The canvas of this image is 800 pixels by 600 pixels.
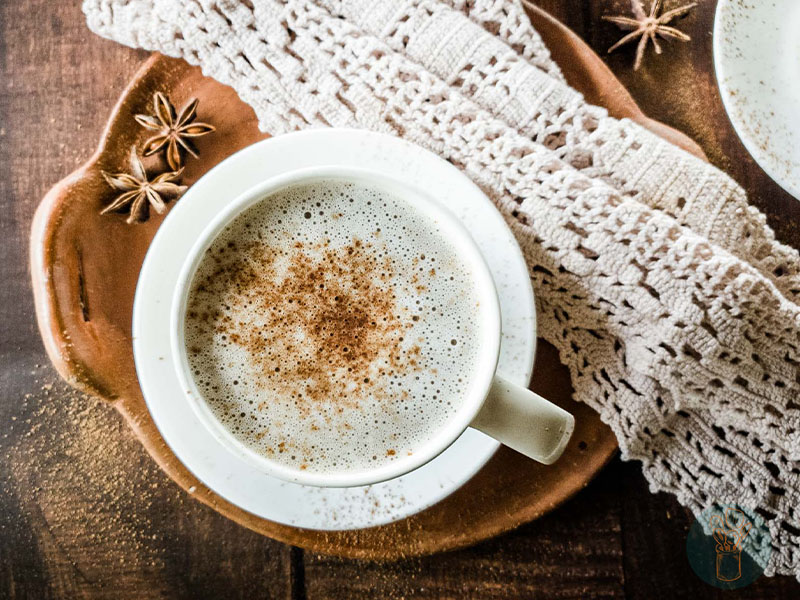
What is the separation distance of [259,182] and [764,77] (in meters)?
0.73

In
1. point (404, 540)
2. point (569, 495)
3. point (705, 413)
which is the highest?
point (705, 413)

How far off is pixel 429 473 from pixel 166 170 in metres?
0.57

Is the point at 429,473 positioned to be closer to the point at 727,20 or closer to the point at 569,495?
the point at 569,495

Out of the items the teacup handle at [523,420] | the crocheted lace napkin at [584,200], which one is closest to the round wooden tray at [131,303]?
the crocheted lace napkin at [584,200]

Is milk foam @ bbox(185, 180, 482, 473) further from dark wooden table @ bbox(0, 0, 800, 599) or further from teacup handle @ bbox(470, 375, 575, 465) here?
dark wooden table @ bbox(0, 0, 800, 599)

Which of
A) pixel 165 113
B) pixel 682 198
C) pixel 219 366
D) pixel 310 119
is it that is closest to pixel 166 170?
pixel 165 113

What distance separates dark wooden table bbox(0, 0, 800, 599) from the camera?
970mm

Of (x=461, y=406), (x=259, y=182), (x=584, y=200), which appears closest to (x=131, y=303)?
(x=259, y=182)

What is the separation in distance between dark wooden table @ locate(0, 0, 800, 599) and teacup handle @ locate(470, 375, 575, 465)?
35cm

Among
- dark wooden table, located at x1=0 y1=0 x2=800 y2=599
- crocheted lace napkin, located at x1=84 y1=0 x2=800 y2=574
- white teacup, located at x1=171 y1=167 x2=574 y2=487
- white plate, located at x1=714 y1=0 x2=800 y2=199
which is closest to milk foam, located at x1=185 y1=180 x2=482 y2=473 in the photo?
white teacup, located at x1=171 y1=167 x2=574 y2=487

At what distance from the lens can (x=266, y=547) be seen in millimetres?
1006

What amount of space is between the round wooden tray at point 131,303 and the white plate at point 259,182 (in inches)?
4.0

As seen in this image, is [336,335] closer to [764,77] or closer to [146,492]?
[146,492]

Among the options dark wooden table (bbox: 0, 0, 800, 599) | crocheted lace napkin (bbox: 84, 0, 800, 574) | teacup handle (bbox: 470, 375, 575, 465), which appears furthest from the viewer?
dark wooden table (bbox: 0, 0, 800, 599)
